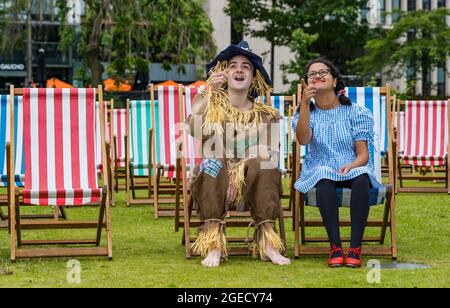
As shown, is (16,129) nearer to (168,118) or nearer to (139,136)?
(168,118)

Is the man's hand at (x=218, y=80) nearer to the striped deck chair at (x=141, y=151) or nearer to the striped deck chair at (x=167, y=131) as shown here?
the striped deck chair at (x=167, y=131)

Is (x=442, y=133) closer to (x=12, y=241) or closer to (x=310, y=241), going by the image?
(x=310, y=241)

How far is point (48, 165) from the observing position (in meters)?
7.00

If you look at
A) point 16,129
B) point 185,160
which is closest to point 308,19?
point 16,129

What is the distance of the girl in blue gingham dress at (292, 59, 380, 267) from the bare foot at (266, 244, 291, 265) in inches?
11.3

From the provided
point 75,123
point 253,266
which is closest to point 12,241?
point 75,123

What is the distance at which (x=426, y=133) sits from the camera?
12719 millimetres

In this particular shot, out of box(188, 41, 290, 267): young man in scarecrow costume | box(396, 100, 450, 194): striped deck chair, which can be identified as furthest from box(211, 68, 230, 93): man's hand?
box(396, 100, 450, 194): striped deck chair

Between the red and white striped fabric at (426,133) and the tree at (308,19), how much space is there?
98.7 ft

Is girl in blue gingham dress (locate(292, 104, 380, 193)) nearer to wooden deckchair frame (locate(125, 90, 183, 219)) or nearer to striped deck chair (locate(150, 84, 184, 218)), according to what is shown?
wooden deckchair frame (locate(125, 90, 183, 219))

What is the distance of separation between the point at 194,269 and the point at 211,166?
66cm

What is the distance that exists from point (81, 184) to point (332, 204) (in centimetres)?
158
